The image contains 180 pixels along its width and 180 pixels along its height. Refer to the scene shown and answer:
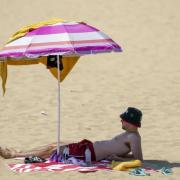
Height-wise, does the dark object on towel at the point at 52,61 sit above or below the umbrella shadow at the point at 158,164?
above

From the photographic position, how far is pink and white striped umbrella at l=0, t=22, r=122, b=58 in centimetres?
712

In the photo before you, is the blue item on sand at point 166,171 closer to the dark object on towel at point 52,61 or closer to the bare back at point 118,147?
the bare back at point 118,147

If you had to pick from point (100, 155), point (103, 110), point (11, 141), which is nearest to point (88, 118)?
point (103, 110)

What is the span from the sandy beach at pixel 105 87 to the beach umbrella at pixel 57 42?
1348 mm

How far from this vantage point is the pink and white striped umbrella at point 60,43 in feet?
23.4

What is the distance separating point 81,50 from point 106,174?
54.8 inches

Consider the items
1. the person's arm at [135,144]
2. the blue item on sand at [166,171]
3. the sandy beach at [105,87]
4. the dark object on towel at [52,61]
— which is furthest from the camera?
the sandy beach at [105,87]

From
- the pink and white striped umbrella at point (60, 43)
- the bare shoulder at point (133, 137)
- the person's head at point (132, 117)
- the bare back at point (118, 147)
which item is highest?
the pink and white striped umbrella at point (60, 43)

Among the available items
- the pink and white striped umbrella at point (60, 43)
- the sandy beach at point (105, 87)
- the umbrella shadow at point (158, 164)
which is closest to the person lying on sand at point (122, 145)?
the umbrella shadow at point (158, 164)

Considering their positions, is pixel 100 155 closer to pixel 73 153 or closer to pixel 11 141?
pixel 73 153

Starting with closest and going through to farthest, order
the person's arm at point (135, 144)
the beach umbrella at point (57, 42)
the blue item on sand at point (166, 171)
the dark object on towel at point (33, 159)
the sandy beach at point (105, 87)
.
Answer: the beach umbrella at point (57, 42)
the blue item on sand at point (166, 171)
the person's arm at point (135, 144)
the dark object on towel at point (33, 159)
the sandy beach at point (105, 87)

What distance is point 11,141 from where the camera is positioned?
398 inches

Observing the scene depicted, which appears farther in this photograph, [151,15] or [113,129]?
[151,15]

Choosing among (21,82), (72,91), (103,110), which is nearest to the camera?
(103,110)
